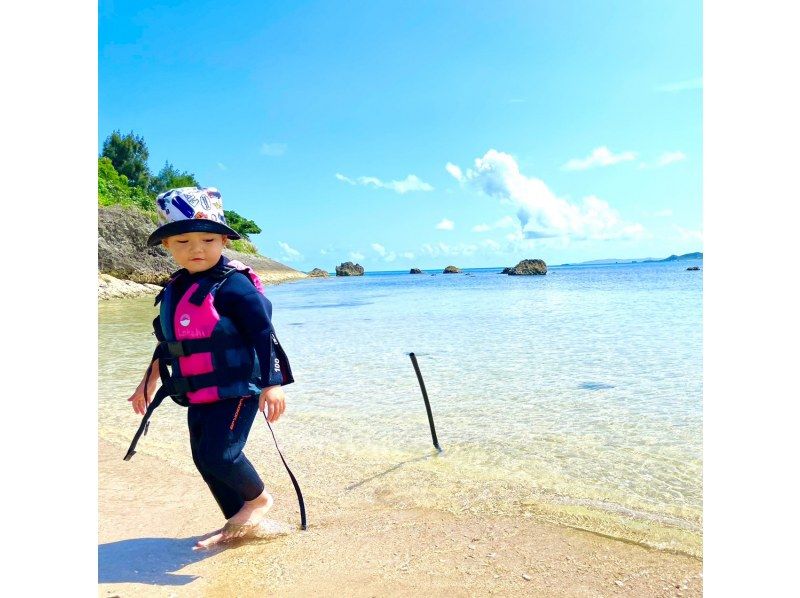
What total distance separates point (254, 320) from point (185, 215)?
1.72 ft

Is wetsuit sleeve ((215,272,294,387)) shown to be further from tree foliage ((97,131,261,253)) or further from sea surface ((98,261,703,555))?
tree foliage ((97,131,261,253))

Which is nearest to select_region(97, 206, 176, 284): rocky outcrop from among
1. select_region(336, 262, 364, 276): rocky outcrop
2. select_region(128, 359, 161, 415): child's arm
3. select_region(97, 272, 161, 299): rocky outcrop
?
select_region(97, 272, 161, 299): rocky outcrop

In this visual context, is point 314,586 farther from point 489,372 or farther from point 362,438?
point 489,372

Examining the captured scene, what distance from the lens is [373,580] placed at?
86.0 inches

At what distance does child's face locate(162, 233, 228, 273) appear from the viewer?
245cm

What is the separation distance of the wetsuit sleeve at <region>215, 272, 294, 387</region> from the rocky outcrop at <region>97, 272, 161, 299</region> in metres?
21.4

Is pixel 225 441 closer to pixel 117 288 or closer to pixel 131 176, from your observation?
pixel 117 288

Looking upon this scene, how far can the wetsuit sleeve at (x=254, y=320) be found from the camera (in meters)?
2.43

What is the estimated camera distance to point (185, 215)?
242cm

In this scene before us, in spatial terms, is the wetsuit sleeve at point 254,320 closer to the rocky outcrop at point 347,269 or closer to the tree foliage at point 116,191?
the tree foliage at point 116,191

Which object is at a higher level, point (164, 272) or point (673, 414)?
point (164, 272)

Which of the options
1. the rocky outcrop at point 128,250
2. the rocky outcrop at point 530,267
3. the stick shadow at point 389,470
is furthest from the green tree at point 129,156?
the stick shadow at point 389,470
